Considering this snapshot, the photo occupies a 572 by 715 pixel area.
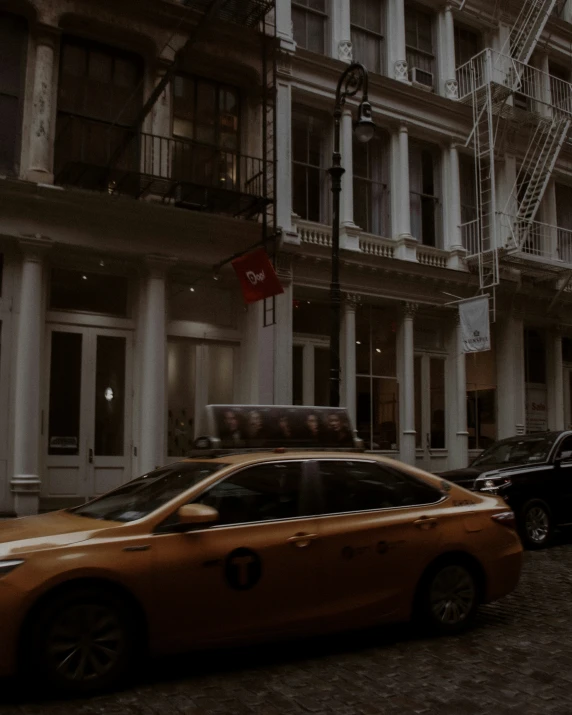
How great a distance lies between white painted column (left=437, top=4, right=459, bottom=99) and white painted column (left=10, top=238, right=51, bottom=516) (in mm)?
11902

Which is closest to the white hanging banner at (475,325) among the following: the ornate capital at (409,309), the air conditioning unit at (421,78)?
the ornate capital at (409,309)

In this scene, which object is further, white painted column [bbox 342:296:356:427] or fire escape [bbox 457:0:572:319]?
fire escape [bbox 457:0:572:319]

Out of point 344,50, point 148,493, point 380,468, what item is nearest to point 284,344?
point 344,50

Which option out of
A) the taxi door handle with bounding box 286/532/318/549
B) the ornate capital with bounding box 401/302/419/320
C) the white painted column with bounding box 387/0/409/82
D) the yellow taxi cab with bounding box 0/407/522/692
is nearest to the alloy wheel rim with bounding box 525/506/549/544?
the yellow taxi cab with bounding box 0/407/522/692

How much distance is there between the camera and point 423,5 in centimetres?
2023

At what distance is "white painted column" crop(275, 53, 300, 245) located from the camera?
16438mm

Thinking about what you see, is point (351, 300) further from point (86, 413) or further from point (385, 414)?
point (86, 413)

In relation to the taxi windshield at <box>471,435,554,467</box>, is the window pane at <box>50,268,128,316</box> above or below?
above

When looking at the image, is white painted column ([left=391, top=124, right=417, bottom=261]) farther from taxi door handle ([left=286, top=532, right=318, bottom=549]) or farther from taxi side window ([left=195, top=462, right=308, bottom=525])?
taxi door handle ([left=286, top=532, right=318, bottom=549])

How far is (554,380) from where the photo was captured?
22.4m

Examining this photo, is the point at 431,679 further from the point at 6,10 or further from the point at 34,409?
the point at 6,10

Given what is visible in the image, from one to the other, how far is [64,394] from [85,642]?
9.78m

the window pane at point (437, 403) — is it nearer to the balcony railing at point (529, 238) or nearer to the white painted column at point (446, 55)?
the balcony railing at point (529, 238)

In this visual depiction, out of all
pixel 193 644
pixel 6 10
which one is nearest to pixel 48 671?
pixel 193 644
